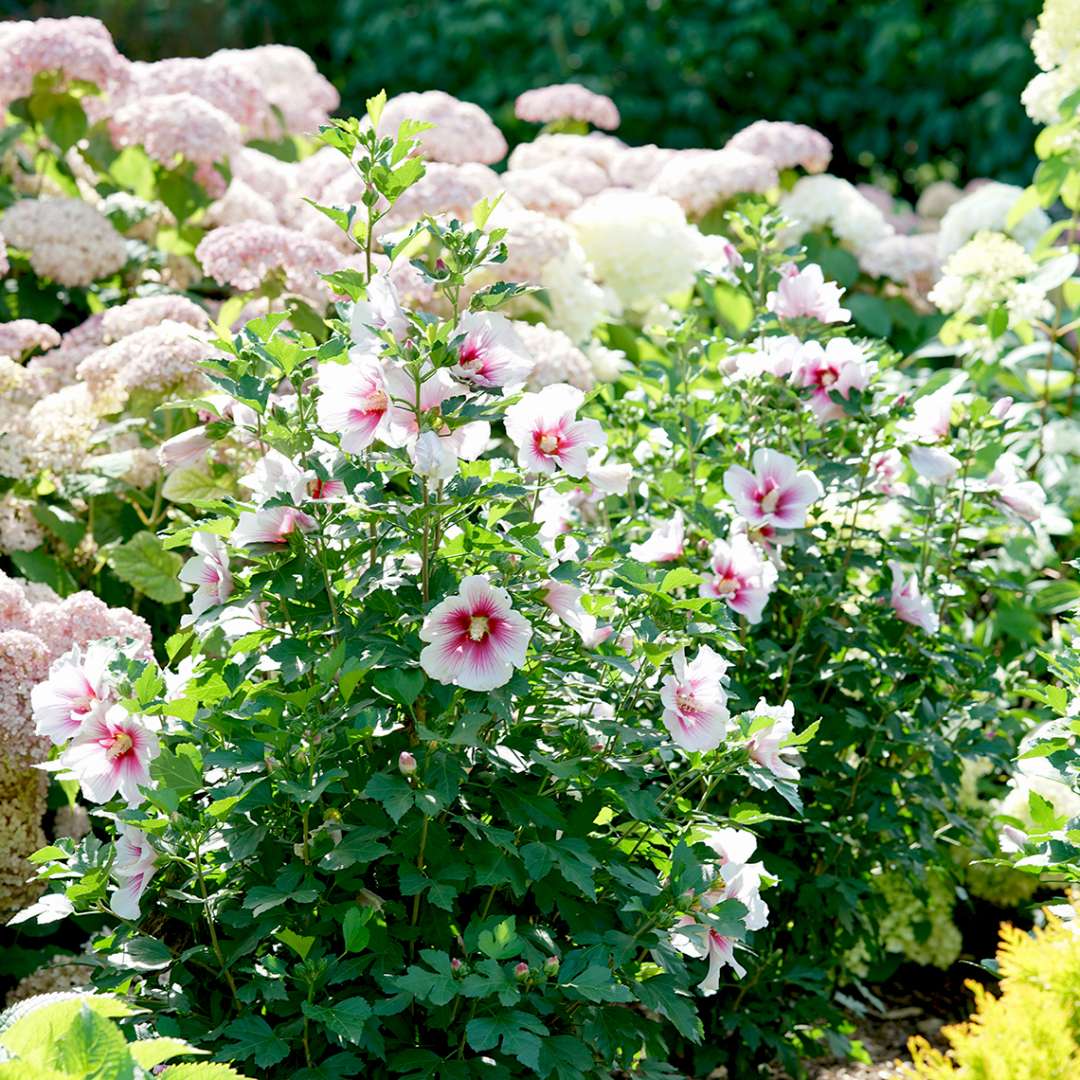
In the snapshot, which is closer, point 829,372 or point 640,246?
point 829,372

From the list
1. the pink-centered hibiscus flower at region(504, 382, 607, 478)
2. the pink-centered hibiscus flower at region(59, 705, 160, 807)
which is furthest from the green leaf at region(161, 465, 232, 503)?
the pink-centered hibiscus flower at region(504, 382, 607, 478)

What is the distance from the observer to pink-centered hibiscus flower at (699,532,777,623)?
6.86ft

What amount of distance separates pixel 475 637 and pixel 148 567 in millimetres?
1054

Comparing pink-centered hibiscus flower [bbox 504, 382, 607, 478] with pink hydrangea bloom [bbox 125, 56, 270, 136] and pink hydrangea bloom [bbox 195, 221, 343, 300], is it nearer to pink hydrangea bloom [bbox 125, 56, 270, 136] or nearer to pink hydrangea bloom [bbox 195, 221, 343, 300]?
pink hydrangea bloom [bbox 195, 221, 343, 300]

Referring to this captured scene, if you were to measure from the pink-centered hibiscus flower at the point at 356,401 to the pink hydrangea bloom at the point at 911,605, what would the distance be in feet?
3.32

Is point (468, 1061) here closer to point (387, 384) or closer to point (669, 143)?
point (387, 384)

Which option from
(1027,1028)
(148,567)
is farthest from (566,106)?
(1027,1028)

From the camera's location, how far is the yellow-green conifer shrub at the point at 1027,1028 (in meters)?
1.38

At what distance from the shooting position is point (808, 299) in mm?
2363

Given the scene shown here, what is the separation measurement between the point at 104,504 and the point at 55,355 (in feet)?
1.31

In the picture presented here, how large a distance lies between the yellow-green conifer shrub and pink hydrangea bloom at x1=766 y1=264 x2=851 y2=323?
3.51ft

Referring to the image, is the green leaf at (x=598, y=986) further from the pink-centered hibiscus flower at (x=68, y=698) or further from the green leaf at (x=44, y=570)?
the green leaf at (x=44, y=570)

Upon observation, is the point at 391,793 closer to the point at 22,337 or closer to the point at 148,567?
the point at 148,567

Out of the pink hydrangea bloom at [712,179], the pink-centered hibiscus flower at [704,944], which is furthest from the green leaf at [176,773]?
the pink hydrangea bloom at [712,179]
